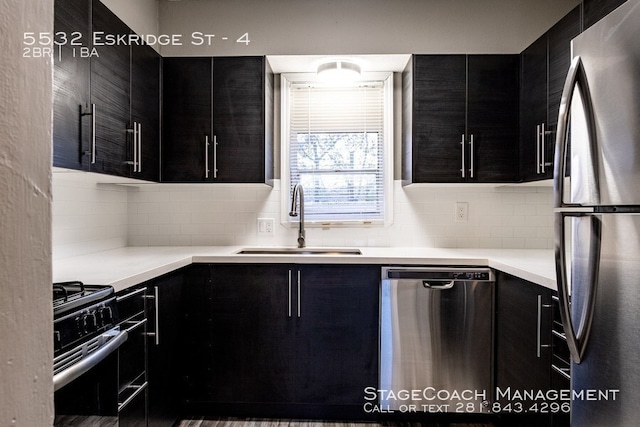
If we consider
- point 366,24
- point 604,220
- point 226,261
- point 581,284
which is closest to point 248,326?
point 226,261

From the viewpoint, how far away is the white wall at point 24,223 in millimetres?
354

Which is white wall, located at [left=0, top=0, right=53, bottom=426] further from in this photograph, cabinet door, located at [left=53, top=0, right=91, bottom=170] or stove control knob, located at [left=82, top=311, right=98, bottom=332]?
cabinet door, located at [left=53, top=0, right=91, bottom=170]

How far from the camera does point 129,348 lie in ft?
4.86

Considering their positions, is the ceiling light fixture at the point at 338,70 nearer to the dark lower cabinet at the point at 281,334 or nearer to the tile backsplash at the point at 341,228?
the tile backsplash at the point at 341,228

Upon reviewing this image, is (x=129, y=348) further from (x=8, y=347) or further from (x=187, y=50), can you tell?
(x=187, y=50)

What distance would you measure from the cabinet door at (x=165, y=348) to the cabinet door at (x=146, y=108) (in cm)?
67

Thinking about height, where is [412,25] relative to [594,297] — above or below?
above

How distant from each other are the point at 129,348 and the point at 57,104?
978 mm

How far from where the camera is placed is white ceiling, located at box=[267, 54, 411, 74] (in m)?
2.41

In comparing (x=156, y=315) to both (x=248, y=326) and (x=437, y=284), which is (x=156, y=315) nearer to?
(x=248, y=326)

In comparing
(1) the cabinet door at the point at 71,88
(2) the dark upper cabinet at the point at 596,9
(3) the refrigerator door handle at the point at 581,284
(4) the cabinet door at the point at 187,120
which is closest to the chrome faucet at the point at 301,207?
(4) the cabinet door at the point at 187,120

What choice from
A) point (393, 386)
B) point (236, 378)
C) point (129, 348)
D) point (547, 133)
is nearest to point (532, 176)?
point (547, 133)

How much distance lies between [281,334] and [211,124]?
134cm

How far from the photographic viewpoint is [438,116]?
231cm
